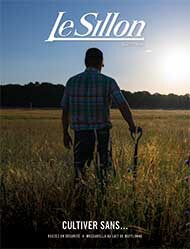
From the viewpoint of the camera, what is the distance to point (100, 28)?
3271 mm

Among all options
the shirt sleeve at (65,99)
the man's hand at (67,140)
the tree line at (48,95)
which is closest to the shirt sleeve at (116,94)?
the tree line at (48,95)

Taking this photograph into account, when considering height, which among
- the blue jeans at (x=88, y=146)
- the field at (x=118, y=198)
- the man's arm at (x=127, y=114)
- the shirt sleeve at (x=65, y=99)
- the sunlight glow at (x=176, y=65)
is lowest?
the field at (x=118, y=198)

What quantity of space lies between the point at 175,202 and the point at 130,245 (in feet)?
1.42

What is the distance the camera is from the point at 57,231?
3043mm

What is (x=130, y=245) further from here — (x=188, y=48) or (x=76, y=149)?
(x=188, y=48)

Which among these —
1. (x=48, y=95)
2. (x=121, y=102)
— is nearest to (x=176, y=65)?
(x=121, y=102)

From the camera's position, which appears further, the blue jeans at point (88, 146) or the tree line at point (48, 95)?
the tree line at point (48, 95)

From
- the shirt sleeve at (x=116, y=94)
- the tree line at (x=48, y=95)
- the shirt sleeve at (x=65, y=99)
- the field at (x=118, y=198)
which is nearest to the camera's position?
the field at (x=118, y=198)

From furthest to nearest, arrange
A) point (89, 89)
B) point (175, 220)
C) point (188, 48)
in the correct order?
point (188, 48) → point (89, 89) → point (175, 220)

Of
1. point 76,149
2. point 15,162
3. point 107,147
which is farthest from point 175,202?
point 15,162

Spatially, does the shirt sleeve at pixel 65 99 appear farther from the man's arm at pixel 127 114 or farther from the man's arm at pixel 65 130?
the man's arm at pixel 127 114

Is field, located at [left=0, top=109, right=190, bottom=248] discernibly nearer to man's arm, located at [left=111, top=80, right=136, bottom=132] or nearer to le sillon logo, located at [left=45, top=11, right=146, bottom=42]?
man's arm, located at [left=111, top=80, right=136, bottom=132]

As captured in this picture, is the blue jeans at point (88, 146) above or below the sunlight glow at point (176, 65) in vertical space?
below

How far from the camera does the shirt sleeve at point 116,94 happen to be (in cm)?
319
